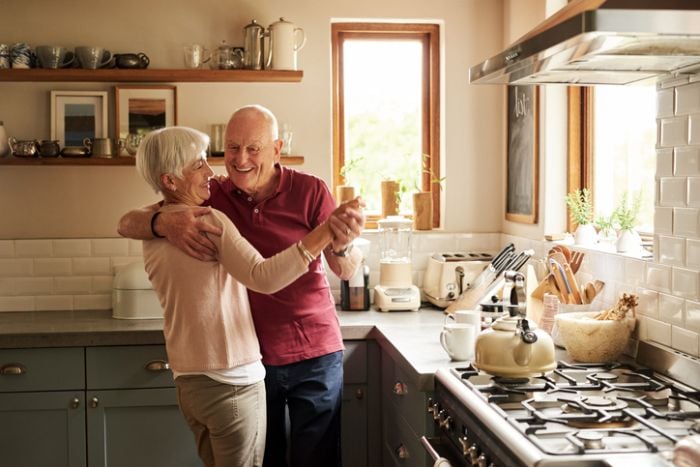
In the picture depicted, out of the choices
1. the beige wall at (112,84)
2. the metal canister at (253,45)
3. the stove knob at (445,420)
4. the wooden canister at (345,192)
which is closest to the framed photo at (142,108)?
the beige wall at (112,84)

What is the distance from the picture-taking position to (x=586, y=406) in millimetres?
2125

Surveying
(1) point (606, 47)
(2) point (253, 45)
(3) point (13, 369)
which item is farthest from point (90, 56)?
(1) point (606, 47)

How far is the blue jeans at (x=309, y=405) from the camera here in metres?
2.90

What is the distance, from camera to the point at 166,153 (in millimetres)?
2434

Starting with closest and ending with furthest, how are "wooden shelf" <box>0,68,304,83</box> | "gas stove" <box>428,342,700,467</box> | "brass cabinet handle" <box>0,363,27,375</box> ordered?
"gas stove" <box>428,342,700,467</box>
"brass cabinet handle" <box>0,363,27,375</box>
"wooden shelf" <box>0,68,304,83</box>

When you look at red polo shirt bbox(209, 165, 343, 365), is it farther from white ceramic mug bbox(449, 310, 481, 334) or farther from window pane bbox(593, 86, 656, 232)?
A: window pane bbox(593, 86, 656, 232)

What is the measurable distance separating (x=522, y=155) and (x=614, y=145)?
625mm

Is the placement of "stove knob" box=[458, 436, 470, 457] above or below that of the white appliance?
below

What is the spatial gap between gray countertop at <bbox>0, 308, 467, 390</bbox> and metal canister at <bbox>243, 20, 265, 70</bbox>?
3.93 feet

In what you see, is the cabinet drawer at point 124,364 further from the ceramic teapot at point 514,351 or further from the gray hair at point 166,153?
the ceramic teapot at point 514,351

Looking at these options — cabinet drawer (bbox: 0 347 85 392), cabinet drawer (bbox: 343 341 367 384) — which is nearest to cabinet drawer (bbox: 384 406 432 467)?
cabinet drawer (bbox: 343 341 367 384)

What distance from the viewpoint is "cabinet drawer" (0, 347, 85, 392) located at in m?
3.44

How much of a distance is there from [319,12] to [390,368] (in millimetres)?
1794

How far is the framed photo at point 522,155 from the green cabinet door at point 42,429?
207cm
